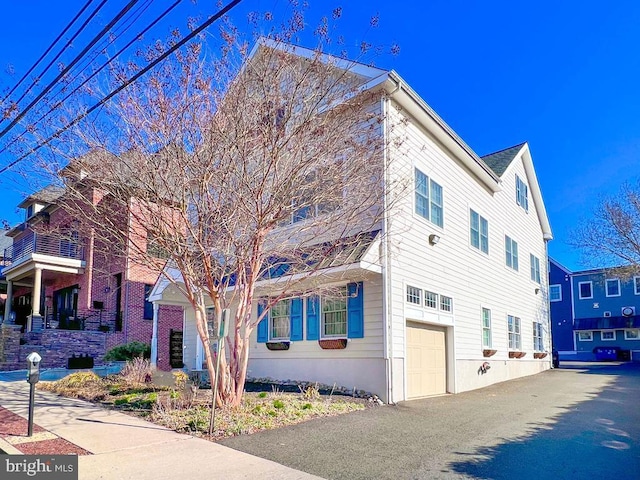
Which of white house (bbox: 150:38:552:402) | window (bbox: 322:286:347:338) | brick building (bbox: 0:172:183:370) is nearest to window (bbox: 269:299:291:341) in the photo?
white house (bbox: 150:38:552:402)

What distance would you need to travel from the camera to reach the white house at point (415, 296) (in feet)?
39.1

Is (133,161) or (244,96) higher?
(244,96)

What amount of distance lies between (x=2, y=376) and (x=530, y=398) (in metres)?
15.8

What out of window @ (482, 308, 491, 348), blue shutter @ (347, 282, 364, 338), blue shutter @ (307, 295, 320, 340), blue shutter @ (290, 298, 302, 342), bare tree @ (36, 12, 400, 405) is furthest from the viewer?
window @ (482, 308, 491, 348)

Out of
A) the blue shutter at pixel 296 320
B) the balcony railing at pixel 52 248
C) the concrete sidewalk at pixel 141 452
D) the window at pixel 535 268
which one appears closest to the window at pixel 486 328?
the blue shutter at pixel 296 320

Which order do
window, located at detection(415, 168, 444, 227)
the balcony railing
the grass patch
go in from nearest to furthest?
the grass patch < window, located at detection(415, 168, 444, 227) < the balcony railing

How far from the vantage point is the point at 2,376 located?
1656 cm

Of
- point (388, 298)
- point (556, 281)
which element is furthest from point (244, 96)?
point (556, 281)

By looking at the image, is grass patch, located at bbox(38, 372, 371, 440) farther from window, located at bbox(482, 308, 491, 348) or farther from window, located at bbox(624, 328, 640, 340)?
window, located at bbox(624, 328, 640, 340)

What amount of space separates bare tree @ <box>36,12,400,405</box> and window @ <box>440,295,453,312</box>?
5.30 m

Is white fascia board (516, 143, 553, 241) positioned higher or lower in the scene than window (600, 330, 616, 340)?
higher

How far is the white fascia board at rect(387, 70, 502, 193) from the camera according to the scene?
12.6 metres

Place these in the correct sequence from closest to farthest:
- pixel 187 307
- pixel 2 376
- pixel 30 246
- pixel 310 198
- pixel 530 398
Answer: pixel 310 198, pixel 530 398, pixel 2 376, pixel 187 307, pixel 30 246

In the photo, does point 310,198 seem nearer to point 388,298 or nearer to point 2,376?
point 388,298
